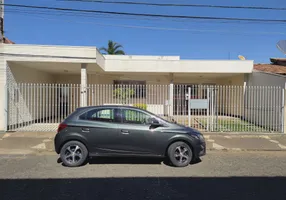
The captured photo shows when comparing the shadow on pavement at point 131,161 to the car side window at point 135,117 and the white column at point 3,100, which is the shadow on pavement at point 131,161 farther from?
the white column at point 3,100

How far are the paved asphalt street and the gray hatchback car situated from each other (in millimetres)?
299

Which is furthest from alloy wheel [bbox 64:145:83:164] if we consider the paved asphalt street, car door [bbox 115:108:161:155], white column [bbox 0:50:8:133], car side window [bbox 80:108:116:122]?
white column [bbox 0:50:8:133]

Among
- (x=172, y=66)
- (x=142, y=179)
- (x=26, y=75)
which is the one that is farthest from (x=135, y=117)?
(x=172, y=66)

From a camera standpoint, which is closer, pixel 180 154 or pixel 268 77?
pixel 180 154

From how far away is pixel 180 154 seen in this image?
6.39 meters

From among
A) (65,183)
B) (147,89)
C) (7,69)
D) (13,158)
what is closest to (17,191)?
(65,183)

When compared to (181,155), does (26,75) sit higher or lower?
higher

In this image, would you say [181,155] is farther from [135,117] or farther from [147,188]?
[147,188]

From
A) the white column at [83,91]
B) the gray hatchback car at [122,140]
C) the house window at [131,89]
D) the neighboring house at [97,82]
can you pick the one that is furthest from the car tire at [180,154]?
the house window at [131,89]

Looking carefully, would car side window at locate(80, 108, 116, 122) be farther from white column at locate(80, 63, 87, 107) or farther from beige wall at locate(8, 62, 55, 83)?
beige wall at locate(8, 62, 55, 83)

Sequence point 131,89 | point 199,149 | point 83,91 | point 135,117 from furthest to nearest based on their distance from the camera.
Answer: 1. point 131,89
2. point 83,91
3. point 135,117
4. point 199,149

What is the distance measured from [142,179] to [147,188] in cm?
58

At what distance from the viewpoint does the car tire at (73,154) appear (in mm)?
6305

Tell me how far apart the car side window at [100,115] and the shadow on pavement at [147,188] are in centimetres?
167
